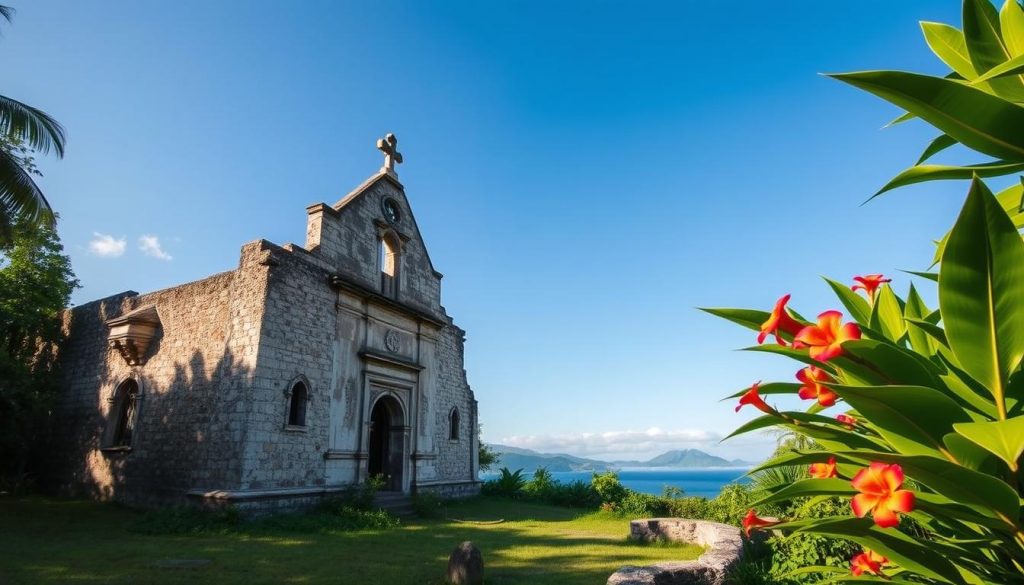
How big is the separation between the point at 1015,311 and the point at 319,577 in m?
7.71

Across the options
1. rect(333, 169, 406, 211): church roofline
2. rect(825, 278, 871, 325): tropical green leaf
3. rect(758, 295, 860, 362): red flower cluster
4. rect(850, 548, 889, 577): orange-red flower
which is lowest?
rect(850, 548, 889, 577): orange-red flower

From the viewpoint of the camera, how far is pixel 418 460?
1574 centimetres

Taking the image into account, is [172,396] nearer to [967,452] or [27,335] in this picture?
[27,335]

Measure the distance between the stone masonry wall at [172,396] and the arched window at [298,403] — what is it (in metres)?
1.25

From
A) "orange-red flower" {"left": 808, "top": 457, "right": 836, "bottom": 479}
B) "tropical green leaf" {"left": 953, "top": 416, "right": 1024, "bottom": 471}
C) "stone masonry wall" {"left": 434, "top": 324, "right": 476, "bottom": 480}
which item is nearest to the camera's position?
"tropical green leaf" {"left": 953, "top": 416, "right": 1024, "bottom": 471}

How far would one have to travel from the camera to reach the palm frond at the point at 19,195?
1038cm

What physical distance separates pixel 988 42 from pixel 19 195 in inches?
565

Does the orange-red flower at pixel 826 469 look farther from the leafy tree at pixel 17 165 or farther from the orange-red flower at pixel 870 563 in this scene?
the leafy tree at pixel 17 165

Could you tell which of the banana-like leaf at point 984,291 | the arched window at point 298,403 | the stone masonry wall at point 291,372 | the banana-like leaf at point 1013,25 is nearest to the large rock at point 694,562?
the banana-like leaf at point 984,291

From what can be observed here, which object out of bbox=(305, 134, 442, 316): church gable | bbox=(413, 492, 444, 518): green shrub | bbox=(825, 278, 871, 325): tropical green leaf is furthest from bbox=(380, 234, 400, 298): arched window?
bbox=(825, 278, 871, 325): tropical green leaf

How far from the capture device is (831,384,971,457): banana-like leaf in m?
1.28

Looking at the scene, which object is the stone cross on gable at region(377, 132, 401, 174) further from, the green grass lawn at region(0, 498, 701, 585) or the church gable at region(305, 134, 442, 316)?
the green grass lawn at region(0, 498, 701, 585)

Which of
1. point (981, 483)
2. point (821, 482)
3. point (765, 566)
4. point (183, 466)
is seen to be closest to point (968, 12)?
point (981, 483)

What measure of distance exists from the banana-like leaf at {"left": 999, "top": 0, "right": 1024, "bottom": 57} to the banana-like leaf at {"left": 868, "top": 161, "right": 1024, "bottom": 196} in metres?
0.37
